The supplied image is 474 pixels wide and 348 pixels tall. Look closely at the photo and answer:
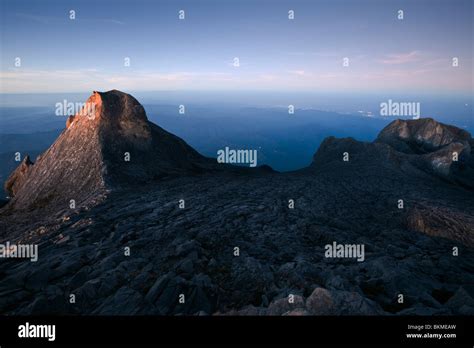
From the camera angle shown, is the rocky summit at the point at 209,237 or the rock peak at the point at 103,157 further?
the rock peak at the point at 103,157

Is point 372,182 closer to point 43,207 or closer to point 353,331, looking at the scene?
point 353,331

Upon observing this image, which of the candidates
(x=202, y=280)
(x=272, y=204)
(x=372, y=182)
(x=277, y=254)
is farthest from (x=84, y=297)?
(x=372, y=182)

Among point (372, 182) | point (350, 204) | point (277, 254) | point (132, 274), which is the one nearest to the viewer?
point (132, 274)

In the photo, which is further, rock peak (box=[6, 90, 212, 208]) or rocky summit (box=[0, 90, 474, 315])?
rock peak (box=[6, 90, 212, 208])

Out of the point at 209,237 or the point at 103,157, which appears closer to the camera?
the point at 209,237

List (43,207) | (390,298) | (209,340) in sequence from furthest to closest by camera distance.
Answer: (43,207) < (390,298) < (209,340)

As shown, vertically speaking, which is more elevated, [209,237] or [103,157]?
[103,157]

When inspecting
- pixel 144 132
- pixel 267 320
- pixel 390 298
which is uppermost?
pixel 144 132

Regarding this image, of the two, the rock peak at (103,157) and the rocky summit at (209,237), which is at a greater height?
the rock peak at (103,157)
